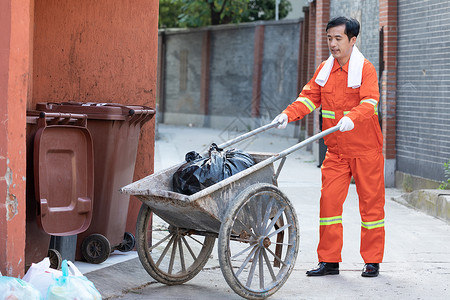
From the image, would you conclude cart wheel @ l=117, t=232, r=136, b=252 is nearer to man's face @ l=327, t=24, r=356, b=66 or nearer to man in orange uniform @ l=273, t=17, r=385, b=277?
man in orange uniform @ l=273, t=17, r=385, b=277

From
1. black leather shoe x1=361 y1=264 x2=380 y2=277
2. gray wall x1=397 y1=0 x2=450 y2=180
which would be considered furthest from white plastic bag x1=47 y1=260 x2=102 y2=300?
gray wall x1=397 y1=0 x2=450 y2=180

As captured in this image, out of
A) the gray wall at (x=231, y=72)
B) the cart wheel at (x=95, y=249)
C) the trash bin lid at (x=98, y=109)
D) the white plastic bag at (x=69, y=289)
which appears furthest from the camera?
the gray wall at (x=231, y=72)

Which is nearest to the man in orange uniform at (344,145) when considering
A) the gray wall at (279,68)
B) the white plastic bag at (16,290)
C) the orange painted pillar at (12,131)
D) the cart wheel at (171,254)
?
the cart wheel at (171,254)

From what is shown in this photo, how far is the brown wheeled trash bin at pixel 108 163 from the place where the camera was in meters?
6.21

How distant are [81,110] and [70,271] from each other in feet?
5.36

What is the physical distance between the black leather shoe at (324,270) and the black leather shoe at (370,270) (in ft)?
0.74

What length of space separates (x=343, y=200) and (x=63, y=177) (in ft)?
7.22

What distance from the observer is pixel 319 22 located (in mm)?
15938

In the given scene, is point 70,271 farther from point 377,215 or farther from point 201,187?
point 377,215

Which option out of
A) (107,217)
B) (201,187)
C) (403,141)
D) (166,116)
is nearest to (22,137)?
(201,187)

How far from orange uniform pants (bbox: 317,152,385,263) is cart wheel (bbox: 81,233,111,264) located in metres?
1.70

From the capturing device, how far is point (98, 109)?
20.3ft

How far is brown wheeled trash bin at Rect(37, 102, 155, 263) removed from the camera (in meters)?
6.21

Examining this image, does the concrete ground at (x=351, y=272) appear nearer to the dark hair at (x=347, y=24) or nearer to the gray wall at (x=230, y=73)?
the dark hair at (x=347, y=24)
